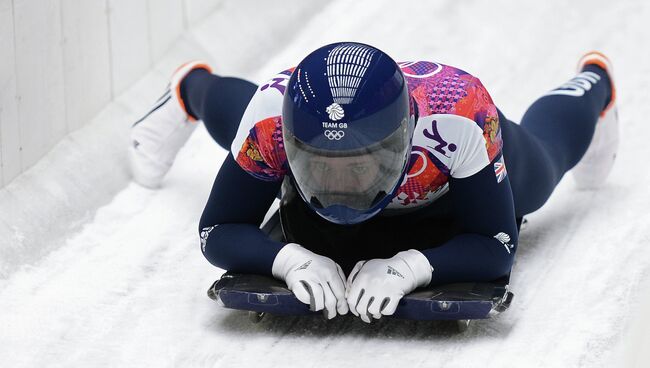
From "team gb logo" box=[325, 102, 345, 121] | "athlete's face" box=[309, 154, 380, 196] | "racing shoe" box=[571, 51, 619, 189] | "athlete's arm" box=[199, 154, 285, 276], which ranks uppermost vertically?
"team gb logo" box=[325, 102, 345, 121]

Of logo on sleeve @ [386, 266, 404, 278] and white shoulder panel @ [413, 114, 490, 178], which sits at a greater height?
white shoulder panel @ [413, 114, 490, 178]

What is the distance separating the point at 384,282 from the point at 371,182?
0.27 meters

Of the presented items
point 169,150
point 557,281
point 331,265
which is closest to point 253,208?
point 331,265

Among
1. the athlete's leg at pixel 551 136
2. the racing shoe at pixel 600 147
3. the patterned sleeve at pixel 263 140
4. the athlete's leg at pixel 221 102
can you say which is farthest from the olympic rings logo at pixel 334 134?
the racing shoe at pixel 600 147

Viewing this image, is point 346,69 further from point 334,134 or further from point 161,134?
point 161,134

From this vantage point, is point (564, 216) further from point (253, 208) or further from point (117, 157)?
point (117, 157)

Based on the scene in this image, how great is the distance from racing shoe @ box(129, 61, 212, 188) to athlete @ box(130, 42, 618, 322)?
2.98 ft

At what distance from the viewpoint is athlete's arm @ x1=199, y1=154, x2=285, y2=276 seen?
326 cm

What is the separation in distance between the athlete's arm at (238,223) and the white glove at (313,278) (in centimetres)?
5

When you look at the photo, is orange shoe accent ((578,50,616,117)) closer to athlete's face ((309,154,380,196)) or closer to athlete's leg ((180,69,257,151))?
athlete's leg ((180,69,257,151))

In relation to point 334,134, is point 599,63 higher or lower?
lower

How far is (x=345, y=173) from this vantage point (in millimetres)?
2945

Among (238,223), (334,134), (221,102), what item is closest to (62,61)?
(221,102)

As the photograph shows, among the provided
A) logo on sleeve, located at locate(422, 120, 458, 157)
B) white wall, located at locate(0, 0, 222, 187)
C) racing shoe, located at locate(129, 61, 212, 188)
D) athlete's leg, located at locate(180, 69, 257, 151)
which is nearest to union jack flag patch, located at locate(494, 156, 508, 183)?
logo on sleeve, located at locate(422, 120, 458, 157)
